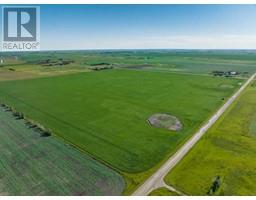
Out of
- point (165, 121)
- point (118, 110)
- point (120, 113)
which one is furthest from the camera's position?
point (118, 110)

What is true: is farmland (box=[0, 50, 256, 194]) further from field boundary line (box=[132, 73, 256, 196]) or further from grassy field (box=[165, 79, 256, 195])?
grassy field (box=[165, 79, 256, 195])

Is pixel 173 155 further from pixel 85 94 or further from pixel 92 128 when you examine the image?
pixel 85 94

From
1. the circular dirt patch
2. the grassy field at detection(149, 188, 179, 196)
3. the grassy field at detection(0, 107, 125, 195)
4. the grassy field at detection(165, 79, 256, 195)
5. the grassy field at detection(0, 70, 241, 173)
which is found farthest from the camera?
the circular dirt patch

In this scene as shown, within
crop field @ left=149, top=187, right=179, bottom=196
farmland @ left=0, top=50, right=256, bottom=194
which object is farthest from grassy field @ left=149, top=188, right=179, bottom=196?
farmland @ left=0, top=50, right=256, bottom=194

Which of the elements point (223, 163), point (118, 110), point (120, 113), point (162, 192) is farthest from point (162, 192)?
point (118, 110)

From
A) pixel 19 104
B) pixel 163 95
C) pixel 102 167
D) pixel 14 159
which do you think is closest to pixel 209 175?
pixel 102 167

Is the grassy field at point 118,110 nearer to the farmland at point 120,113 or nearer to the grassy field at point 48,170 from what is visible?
the farmland at point 120,113

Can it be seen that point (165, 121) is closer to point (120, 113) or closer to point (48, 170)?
point (120, 113)

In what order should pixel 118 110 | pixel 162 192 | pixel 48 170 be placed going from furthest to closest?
pixel 118 110 < pixel 48 170 < pixel 162 192
